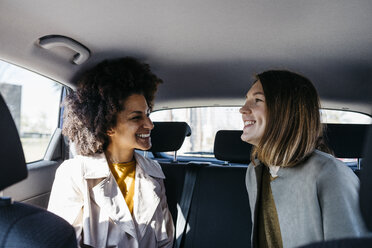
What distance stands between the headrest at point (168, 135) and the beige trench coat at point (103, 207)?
58 cm

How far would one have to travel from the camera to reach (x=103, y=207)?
173 cm

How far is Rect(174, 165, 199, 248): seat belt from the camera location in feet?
6.86

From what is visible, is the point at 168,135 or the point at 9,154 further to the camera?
the point at 168,135

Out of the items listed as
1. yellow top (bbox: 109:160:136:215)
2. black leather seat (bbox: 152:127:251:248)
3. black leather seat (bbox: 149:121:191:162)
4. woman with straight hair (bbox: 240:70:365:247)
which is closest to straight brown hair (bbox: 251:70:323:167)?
woman with straight hair (bbox: 240:70:365:247)

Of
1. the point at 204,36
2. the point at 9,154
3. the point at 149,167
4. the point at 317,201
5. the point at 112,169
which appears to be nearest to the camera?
the point at 9,154

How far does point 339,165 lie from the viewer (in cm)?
145

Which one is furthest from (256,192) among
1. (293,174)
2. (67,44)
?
(67,44)

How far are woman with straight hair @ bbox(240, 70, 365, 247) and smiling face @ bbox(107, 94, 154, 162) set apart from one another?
0.62 metres

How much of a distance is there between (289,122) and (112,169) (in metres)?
1.05

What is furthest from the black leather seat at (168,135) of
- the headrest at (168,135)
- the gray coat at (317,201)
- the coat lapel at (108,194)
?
the gray coat at (317,201)

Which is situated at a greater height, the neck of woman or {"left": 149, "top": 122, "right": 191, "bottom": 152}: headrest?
{"left": 149, "top": 122, "right": 191, "bottom": 152}: headrest

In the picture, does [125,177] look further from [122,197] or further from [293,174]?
[293,174]

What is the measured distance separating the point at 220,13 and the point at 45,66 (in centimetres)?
108

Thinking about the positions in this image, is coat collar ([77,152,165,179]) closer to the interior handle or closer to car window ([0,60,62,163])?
car window ([0,60,62,163])
